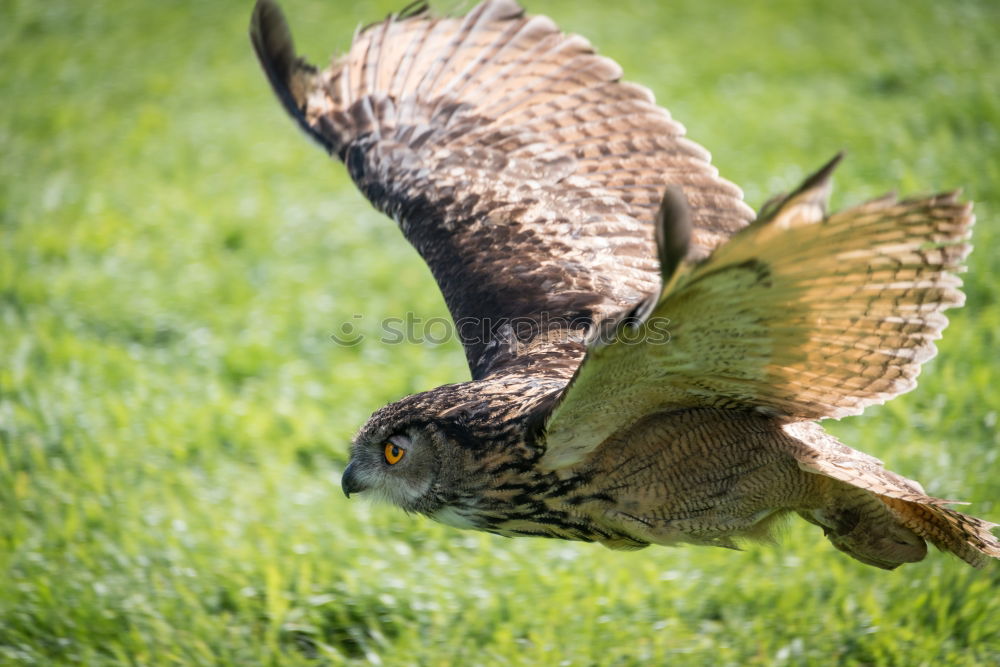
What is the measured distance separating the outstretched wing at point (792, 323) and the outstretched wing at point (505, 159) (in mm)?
952

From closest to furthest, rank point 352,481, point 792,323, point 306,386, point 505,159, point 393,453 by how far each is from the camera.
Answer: point 792,323, point 393,453, point 352,481, point 505,159, point 306,386

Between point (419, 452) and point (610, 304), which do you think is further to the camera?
point (610, 304)

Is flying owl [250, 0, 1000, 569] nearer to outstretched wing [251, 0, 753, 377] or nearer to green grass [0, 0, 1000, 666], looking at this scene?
outstretched wing [251, 0, 753, 377]

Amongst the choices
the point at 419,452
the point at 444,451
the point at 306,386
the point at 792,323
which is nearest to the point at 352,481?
the point at 419,452

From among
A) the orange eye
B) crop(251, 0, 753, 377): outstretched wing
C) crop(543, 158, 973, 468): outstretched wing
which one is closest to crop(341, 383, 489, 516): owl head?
the orange eye

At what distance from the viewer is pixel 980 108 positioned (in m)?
8.98

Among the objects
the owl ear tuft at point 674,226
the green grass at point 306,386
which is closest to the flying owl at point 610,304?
the owl ear tuft at point 674,226

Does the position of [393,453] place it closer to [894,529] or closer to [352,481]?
[352,481]

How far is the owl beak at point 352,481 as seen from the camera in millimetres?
3746

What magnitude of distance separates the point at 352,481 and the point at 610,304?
122cm

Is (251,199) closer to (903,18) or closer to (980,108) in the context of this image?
(980,108)

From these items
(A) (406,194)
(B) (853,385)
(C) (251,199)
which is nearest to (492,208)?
(A) (406,194)

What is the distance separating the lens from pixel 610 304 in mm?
4328

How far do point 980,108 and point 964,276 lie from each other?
2.95 meters
